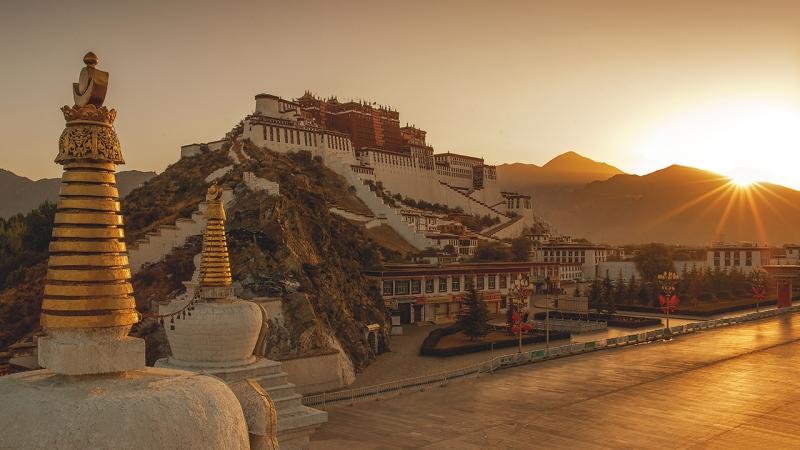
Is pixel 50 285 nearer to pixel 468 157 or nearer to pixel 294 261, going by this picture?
pixel 294 261

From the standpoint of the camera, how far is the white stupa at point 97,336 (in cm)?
634

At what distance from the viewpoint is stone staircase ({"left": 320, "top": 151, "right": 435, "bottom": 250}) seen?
3295 inches

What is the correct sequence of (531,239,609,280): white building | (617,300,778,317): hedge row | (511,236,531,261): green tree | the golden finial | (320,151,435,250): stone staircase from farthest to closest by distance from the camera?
(531,239,609,280): white building → (511,236,531,261): green tree → (320,151,435,250): stone staircase → (617,300,778,317): hedge row → the golden finial

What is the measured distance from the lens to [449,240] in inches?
3381

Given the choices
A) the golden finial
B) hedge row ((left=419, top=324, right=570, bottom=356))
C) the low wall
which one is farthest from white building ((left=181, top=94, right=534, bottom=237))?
the golden finial

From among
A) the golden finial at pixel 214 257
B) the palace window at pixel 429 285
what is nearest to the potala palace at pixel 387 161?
the palace window at pixel 429 285

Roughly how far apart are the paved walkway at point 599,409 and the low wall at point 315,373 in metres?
4.24

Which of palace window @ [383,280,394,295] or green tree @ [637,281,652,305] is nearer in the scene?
palace window @ [383,280,394,295]

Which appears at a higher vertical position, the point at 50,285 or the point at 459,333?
the point at 50,285

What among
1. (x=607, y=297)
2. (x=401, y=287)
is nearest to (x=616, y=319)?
(x=607, y=297)

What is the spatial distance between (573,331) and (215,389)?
49.3 m

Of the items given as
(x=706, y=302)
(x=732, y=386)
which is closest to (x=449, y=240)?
(x=706, y=302)

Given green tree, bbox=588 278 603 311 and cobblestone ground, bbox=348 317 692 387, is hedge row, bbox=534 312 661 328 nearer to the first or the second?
green tree, bbox=588 278 603 311

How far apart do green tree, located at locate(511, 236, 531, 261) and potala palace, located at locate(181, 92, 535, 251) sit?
547cm
